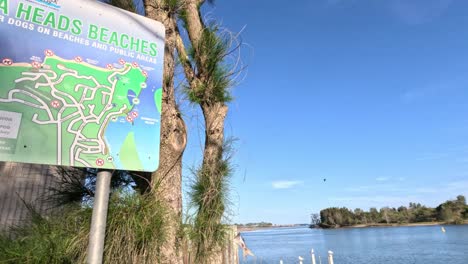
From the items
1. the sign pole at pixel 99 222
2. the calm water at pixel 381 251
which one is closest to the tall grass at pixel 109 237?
the sign pole at pixel 99 222

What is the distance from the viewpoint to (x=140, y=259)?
5.90 feet

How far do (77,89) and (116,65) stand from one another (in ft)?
0.80

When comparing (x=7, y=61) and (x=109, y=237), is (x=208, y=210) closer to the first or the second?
(x=109, y=237)

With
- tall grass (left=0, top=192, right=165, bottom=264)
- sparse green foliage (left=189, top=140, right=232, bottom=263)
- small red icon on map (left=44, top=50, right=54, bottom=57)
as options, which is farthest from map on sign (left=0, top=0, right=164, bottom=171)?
sparse green foliage (left=189, top=140, right=232, bottom=263)

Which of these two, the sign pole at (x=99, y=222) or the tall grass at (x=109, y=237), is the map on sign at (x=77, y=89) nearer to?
the sign pole at (x=99, y=222)

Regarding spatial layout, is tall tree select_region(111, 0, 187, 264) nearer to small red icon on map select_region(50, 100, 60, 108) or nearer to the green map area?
the green map area

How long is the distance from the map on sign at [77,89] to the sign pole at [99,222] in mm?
83

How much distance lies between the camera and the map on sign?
4.78 ft

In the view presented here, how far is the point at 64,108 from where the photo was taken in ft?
5.11

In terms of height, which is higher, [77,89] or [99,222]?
[77,89]

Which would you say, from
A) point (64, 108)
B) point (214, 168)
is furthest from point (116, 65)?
point (214, 168)

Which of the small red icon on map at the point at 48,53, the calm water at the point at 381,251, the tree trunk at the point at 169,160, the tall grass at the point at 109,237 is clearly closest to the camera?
the small red icon on map at the point at 48,53

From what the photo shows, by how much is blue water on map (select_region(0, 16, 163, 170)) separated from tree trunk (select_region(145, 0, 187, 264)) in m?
0.37

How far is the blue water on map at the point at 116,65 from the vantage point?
1508 mm
